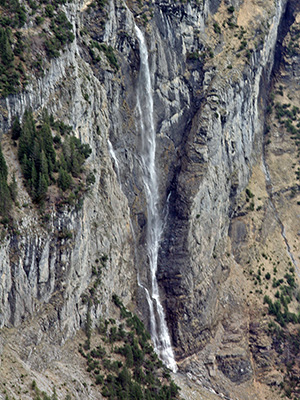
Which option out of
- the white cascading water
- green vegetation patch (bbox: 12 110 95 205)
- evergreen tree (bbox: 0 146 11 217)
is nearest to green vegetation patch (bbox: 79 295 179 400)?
the white cascading water

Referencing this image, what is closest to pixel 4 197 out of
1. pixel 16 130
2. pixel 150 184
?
pixel 16 130

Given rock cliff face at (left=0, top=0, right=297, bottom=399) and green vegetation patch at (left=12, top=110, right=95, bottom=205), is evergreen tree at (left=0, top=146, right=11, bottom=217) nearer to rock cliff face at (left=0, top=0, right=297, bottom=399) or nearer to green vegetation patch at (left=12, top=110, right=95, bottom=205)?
rock cliff face at (left=0, top=0, right=297, bottom=399)

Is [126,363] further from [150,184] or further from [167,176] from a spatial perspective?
[167,176]

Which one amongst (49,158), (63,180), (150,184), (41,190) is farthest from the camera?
(150,184)

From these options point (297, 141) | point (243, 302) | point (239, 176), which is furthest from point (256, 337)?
point (297, 141)

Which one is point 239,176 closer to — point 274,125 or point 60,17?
point 274,125

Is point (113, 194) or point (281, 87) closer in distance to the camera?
point (113, 194)
